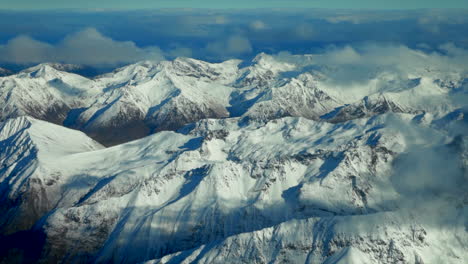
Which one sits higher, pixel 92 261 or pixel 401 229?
pixel 401 229

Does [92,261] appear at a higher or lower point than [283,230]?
lower

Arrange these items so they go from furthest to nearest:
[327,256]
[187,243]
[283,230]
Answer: [187,243], [283,230], [327,256]

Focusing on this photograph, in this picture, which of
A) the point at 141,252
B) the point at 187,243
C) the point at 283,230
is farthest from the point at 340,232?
the point at 141,252

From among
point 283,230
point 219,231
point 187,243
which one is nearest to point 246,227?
point 219,231

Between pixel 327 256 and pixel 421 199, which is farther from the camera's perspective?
pixel 421 199

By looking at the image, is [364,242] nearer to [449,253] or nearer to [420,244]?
[420,244]

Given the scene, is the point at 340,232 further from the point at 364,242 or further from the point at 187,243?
the point at 187,243

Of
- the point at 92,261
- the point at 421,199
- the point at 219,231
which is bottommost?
the point at 92,261

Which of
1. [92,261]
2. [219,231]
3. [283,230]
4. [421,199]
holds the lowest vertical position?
[92,261]

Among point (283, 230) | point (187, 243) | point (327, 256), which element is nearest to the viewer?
point (327, 256)
